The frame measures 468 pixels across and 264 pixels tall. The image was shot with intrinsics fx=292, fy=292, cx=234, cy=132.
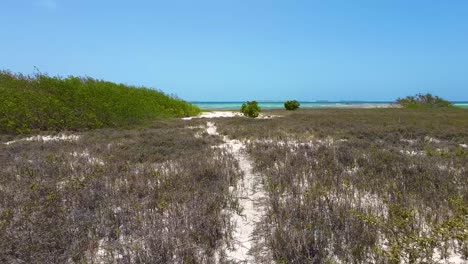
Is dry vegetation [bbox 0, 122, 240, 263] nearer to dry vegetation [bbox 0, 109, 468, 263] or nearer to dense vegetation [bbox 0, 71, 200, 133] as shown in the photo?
dry vegetation [bbox 0, 109, 468, 263]

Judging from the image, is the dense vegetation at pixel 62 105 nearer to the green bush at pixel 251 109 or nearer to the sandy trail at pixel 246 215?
the green bush at pixel 251 109

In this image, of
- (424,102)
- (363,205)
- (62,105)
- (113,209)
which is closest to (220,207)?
(113,209)

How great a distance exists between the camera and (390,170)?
7539mm

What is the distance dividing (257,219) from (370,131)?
12237 millimetres

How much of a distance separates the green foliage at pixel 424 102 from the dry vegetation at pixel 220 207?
4312cm

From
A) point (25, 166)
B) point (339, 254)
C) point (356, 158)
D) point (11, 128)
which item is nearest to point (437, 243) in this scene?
point (339, 254)

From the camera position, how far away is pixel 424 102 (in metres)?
48.9

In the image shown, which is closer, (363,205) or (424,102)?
(363,205)

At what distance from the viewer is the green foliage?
45.7 meters

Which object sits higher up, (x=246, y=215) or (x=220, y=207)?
(x=220, y=207)

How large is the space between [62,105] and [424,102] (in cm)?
5265

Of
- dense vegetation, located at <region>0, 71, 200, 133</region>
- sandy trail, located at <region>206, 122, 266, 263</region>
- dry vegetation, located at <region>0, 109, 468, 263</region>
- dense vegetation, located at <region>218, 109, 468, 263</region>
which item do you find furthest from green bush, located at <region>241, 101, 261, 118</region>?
sandy trail, located at <region>206, 122, 266, 263</region>

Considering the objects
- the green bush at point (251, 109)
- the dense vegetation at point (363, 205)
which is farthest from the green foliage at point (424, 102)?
the dense vegetation at point (363, 205)

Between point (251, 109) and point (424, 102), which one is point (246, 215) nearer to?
point (251, 109)
